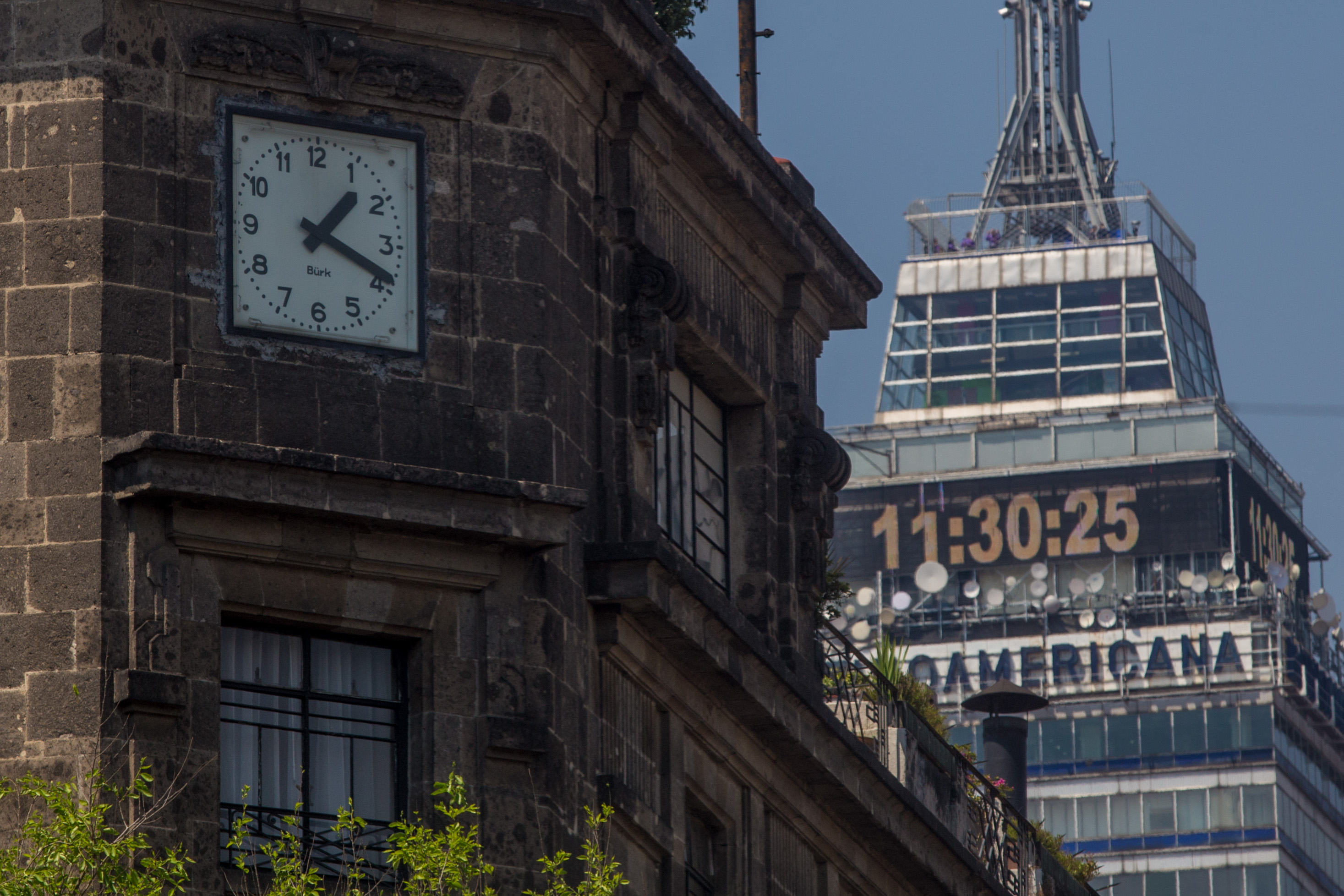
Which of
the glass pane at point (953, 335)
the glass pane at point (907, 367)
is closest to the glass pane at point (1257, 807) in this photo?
the glass pane at point (907, 367)

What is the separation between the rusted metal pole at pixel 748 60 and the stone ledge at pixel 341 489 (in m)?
10.6

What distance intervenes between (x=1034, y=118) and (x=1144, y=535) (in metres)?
33.6

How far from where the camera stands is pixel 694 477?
2820cm

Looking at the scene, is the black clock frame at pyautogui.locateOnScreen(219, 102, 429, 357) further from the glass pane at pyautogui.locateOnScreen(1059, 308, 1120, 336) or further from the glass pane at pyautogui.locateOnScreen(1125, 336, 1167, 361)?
the glass pane at pyautogui.locateOnScreen(1059, 308, 1120, 336)

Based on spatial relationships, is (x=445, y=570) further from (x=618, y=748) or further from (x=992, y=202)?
(x=992, y=202)

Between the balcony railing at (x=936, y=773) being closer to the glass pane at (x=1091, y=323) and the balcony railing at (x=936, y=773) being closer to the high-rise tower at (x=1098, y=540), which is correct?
the high-rise tower at (x=1098, y=540)

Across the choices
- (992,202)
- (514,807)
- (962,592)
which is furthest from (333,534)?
(992,202)

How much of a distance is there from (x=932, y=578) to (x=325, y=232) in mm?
125502

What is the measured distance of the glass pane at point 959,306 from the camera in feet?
617

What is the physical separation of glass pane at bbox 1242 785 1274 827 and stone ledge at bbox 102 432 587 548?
5540 inches

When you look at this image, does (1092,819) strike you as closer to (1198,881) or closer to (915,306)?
(1198,881)

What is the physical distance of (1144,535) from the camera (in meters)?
174

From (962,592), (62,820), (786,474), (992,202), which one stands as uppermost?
(992,202)

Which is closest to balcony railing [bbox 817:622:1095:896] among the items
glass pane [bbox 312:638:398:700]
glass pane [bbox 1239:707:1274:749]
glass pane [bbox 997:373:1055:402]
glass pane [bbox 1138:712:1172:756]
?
glass pane [bbox 312:638:398:700]
